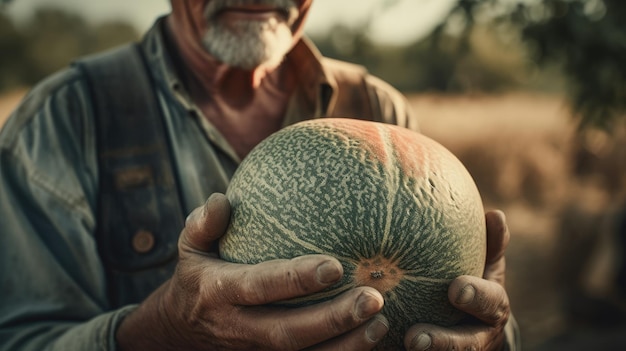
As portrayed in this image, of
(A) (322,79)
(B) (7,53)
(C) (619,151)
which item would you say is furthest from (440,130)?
(B) (7,53)

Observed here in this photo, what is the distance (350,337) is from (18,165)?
1.47 m

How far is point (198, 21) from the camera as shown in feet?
9.04

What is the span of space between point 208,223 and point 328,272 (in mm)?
412

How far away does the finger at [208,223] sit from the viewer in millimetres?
1936

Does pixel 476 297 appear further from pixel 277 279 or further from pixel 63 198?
pixel 63 198

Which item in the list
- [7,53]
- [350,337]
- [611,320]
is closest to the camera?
[350,337]

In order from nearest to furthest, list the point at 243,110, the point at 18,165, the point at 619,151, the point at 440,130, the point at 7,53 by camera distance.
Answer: the point at 18,165, the point at 243,110, the point at 619,151, the point at 440,130, the point at 7,53

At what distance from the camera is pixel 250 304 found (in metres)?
1.86

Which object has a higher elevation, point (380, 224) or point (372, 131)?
point (372, 131)

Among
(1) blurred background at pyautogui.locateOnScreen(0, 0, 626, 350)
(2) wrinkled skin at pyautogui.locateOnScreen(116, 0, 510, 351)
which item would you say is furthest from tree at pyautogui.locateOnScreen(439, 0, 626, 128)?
(2) wrinkled skin at pyautogui.locateOnScreen(116, 0, 510, 351)

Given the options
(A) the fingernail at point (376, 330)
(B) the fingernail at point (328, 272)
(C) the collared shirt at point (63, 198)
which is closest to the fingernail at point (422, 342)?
(A) the fingernail at point (376, 330)

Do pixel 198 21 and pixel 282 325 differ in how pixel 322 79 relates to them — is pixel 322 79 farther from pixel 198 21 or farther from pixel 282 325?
pixel 282 325

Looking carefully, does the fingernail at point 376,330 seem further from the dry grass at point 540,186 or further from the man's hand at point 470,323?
the dry grass at point 540,186

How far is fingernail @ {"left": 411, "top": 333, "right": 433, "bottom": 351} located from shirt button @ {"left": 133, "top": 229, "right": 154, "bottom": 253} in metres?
1.15
